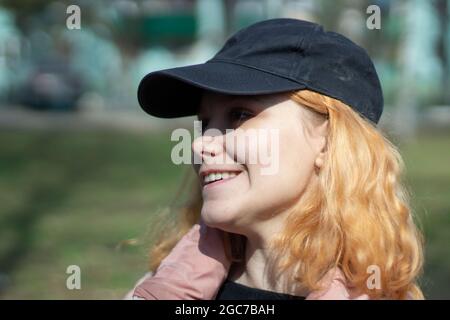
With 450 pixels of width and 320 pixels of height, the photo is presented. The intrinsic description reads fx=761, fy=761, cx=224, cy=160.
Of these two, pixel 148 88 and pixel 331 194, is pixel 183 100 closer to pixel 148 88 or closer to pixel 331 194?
pixel 148 88

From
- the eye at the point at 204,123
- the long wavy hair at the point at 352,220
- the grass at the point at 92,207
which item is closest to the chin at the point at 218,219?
the long wavy hair at the point at 352,220

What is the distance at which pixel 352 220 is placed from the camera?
1.65 m

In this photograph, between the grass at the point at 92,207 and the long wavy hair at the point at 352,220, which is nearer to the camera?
the long wavy hair at the point at 352,220

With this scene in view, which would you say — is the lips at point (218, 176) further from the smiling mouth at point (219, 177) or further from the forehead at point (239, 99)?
the forehead at point (239, 99)

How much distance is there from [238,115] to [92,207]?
4.53m

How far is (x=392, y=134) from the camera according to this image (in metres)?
1.90

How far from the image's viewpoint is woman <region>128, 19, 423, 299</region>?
1640 millimetres

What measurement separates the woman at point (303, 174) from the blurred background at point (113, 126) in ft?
0.82

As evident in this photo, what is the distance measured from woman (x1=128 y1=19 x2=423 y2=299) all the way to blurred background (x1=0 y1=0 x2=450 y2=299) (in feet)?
0.82

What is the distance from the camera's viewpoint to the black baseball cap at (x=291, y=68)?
1655 mm

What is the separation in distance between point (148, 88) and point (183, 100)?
0.10m

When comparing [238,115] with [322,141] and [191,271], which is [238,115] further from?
[191,271]
